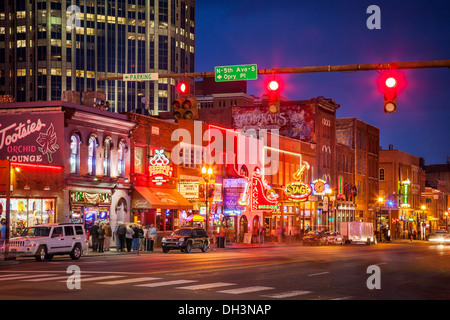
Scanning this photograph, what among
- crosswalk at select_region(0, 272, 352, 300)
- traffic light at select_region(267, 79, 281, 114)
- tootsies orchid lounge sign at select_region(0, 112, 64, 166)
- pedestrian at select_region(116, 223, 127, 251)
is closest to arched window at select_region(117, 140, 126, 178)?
pedestrian at select_region(116, 223, 127, 251)

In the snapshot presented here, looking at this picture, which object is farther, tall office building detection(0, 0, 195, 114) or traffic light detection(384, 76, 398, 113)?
tall office building detection(0, 0, 195, 114)

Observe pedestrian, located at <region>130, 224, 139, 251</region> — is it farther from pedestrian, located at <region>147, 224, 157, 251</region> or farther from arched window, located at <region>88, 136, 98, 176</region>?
arched window, located at <region>88, 136, 98, 176</region>

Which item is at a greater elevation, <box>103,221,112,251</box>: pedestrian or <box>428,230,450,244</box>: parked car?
<box>103,221,112,251</box>: pedestrian

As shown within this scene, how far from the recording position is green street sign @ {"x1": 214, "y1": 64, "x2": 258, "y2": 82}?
18.8 m

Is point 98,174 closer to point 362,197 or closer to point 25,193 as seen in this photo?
point 25,193

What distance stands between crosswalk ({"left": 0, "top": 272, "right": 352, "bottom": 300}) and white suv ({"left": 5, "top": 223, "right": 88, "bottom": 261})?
25.8 feet

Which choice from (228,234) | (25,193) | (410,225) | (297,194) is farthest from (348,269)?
(410,225)

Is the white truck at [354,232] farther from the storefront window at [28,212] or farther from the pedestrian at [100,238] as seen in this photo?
the storefront window at [28,212]

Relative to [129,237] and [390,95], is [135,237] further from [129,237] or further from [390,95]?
[390,95]

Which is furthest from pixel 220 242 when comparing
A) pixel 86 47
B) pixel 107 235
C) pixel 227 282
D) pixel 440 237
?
pixel 86 47

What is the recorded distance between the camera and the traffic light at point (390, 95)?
17688 millimetres

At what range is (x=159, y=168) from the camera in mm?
47000

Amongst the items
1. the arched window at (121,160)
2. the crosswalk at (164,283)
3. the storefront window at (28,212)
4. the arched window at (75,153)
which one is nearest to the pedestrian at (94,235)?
the storefront window at (28,212)

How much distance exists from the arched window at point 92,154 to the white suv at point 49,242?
31.2 feet
